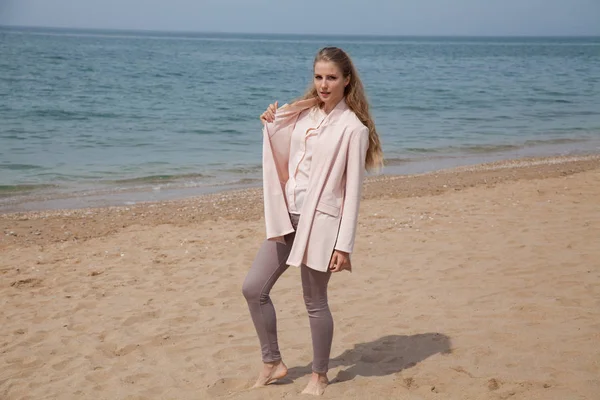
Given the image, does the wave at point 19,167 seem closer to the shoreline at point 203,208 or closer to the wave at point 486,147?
the shoreline at point 203,208

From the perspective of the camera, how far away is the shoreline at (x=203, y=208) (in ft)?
30.0

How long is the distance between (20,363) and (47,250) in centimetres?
329

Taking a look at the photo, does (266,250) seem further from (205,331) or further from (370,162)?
(205,331)

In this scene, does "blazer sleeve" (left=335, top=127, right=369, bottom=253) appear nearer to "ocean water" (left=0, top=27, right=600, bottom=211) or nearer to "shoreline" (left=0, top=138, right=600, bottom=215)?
"shoreline" (left=0, top=138, right=600, bottom=215)

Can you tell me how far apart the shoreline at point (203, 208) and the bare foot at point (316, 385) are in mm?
5328

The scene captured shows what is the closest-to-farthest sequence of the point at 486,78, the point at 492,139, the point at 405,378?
1. the point at 405,378
2. the point at 492,139
3. the point at 486,78

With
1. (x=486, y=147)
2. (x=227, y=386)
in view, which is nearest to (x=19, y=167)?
(x=486, y=147)

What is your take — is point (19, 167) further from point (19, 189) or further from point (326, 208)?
point (326, 208)

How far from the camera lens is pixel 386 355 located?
185 inches

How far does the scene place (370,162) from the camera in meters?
3.84

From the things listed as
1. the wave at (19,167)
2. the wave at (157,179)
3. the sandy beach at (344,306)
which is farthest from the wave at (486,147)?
the wave at (19,167)

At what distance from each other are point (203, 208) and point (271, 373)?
252 inches

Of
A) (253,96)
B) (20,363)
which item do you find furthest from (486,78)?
(20,363)

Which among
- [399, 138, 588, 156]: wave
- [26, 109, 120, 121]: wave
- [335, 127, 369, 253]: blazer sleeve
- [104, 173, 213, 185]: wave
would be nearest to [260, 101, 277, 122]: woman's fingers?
[335, 127, 369, 253]: blazer sleeve
